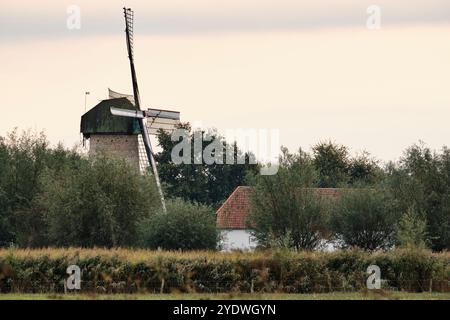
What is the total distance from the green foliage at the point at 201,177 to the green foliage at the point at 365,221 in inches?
1467

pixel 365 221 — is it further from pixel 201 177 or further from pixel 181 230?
pixel 201 177

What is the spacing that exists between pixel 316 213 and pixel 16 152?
17.8 meters

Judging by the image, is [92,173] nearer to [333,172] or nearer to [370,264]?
[370,264]

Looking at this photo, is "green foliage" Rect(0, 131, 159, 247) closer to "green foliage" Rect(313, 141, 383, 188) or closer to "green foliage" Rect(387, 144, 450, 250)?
"green foliage" Rect(387, 144, 450, 250)

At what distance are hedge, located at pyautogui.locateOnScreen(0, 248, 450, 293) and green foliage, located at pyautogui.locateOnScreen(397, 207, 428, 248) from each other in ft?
6.85

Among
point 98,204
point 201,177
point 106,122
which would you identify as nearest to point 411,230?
point 98,204

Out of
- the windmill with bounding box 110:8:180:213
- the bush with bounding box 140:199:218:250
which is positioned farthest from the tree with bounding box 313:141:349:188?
the bush with bounding box 140:199:218:250

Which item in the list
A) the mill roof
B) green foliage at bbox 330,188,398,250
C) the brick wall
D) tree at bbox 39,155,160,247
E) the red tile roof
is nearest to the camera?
tree at bbox 39,155,160,247

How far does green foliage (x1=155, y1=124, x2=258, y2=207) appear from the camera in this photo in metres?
109

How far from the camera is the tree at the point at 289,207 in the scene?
69062 millimetres

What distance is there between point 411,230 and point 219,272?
1157cm

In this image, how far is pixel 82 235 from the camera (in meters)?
64.8

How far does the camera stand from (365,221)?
7088cm
